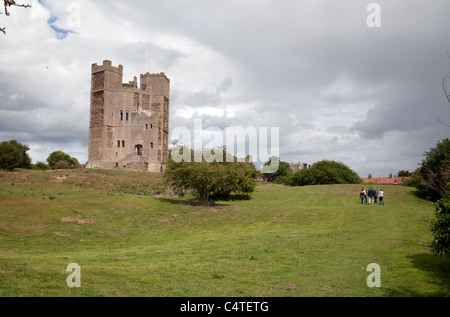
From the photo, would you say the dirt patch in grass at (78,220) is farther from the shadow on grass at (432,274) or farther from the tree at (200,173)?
the shadow on grass at (432,274)

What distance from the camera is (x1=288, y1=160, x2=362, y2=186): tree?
62.2m

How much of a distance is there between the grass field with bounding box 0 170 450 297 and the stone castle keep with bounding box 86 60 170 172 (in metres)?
31.1

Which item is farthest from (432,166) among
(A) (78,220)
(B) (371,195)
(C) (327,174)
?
(A) (78,220)

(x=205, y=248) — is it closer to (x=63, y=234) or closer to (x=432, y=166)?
(x=63, y=234)

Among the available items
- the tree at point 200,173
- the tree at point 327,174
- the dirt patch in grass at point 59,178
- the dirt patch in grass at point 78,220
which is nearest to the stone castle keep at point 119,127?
the dirt patch in grass at point 59,178

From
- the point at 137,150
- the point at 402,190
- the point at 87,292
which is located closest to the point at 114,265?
the point at 87,292

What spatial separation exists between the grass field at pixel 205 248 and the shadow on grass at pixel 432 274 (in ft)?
0.10

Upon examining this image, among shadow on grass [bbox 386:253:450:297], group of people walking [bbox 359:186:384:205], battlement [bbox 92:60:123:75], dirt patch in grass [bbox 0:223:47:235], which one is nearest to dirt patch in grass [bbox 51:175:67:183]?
dirt patch in grass [bbox 0:223:47:235]

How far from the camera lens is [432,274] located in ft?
36.6

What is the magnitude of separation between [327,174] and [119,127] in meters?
44.0

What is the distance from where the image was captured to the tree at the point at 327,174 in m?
62.2

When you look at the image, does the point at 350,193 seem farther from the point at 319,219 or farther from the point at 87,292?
the point at 87,292

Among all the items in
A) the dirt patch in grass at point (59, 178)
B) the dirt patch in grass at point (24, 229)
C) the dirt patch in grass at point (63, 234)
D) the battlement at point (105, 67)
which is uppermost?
the battlement at point (105, 67)
